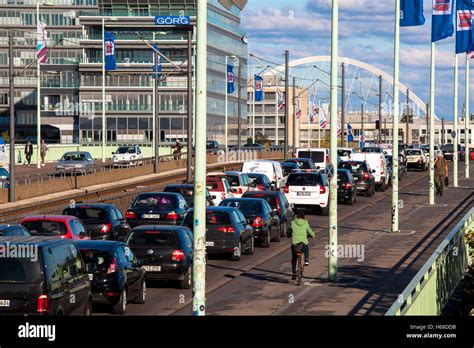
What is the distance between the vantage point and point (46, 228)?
25.6 m

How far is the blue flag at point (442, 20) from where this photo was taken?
43781 millimetres

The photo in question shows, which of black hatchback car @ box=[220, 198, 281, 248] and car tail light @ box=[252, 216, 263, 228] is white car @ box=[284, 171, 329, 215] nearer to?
black hatchback car @ box=[220, 198, 281, 248]

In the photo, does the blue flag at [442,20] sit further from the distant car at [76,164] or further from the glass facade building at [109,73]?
the glass facade building at [109,73]

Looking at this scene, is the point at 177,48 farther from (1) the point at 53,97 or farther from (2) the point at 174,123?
(1) the point at 53,97

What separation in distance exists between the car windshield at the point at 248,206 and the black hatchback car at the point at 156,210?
5.18 feet

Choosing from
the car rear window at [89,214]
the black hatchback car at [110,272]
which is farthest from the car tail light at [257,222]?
the black hatchback car at [110,272]

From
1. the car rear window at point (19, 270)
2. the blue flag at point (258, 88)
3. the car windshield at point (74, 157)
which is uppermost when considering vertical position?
the blue flag at point (258, 88)

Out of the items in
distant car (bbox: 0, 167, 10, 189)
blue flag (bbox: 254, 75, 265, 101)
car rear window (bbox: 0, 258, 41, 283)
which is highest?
blue flag (bbox: 254, 75, 265, 101)

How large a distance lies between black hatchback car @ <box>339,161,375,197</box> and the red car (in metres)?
32.8

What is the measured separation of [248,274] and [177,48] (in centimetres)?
10598

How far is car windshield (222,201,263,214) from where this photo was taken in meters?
34.9

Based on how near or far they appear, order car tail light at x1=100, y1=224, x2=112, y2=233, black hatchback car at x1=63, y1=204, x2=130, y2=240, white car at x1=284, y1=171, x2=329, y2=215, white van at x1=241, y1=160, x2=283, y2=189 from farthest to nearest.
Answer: white van at x1=241, y1=160, x2=283, y2=189 < white car at x1=284, y1=171, x2=329, y2=215 < car tail light at x1=100, y1=224, x2=112, y2=233 < black hatchback car at x1=63, y1=204, x2=130, y2=240

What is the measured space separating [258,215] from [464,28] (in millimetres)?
15905

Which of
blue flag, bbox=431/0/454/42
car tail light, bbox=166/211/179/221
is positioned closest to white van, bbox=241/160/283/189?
blue flag, bbox=431/0/454/42
